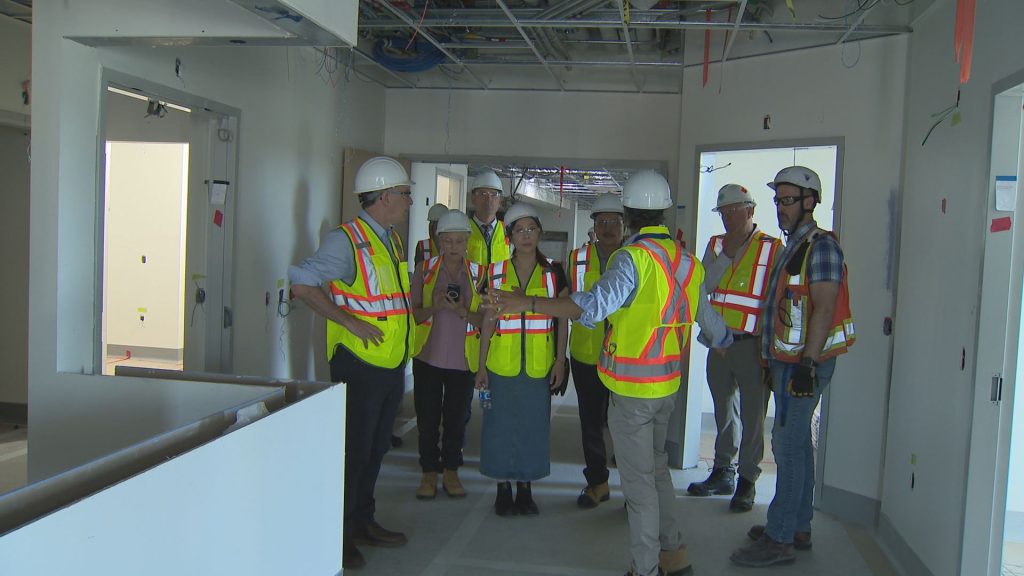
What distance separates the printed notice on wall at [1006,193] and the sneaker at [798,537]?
5.76 feet

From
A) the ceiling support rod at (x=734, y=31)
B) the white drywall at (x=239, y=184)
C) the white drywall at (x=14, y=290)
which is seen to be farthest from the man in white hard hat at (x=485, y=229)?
the white drywall at (x=14, y=290)

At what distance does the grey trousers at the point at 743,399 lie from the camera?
157 inches

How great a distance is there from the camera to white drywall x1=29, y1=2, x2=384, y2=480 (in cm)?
261

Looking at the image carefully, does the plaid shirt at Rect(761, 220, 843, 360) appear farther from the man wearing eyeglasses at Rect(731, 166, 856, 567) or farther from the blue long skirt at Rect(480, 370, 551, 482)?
the blue long skirt at Rect(480, 370, 551, 482)

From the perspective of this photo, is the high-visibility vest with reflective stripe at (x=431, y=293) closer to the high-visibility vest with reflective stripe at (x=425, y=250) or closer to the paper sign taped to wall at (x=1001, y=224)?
the high-visibility vest with reflective stripe at (x=425, y=250)

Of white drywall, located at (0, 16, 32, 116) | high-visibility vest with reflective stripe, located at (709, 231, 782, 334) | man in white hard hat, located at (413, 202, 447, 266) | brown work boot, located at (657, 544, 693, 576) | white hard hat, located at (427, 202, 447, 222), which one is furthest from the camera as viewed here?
white hard hat, located at (427, 202, 447, 222)

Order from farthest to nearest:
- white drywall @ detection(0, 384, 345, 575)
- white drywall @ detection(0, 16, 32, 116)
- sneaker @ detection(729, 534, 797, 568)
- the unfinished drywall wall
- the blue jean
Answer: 1. white drywall @ detection(0, 16, 32, 116)
2. sneaker @ detection(729, 534, 797, 568)
3. the blue jean
4. the unfinished drywall wall
5. white drywall @ detection(0, 384, 345, 575)

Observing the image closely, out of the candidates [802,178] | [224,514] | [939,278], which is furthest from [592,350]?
[224,514]

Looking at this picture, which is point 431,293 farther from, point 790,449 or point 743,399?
point 790,449

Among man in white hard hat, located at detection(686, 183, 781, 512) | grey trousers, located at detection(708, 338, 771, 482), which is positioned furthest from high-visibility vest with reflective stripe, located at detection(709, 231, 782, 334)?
grey trousers, located at detection(708, 338, 771, 482)

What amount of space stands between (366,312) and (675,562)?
166cm

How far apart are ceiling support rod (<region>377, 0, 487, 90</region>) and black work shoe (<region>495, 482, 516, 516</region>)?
8.50 ft

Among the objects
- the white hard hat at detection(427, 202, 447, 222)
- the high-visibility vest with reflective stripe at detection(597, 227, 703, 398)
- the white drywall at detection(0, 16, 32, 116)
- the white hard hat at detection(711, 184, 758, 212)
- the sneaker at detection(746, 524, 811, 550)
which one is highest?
the white drywall at detection(0, 16, 32, 116)

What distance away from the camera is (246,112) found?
401 centimetres
